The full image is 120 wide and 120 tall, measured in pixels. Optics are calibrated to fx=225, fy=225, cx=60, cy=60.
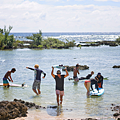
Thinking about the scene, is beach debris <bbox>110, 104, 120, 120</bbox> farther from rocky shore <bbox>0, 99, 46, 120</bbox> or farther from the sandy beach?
rocky shore <bbox>0, 99, 46, 120</bbox>

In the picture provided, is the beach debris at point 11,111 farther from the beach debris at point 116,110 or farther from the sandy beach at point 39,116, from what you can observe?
the beach debris at point 116,110

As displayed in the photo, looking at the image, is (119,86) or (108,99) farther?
(119,86)

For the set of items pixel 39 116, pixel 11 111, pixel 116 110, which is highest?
pixel 11 111

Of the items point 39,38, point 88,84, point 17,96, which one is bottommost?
point 17,96

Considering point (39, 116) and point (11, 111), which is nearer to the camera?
point (11, 111)

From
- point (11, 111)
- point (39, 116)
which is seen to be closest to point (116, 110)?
point (39, 116)

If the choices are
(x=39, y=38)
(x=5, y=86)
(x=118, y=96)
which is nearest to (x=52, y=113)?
(x=118, y=96)

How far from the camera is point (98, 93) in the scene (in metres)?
14.1

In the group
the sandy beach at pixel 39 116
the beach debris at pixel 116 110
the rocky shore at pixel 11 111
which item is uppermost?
the rocky shore at pixel 11 111

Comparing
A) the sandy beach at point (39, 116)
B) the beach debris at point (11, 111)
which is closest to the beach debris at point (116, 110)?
the sandy beach at point (39, 116)

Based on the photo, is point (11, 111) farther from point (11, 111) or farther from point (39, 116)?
point (39, 116)

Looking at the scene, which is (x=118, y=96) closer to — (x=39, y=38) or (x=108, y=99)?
(x=108, y=99)

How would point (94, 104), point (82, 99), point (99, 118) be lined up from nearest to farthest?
point (99, 118) → point (94, 104) → point (82, 99)

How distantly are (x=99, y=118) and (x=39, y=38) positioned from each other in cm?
6801
